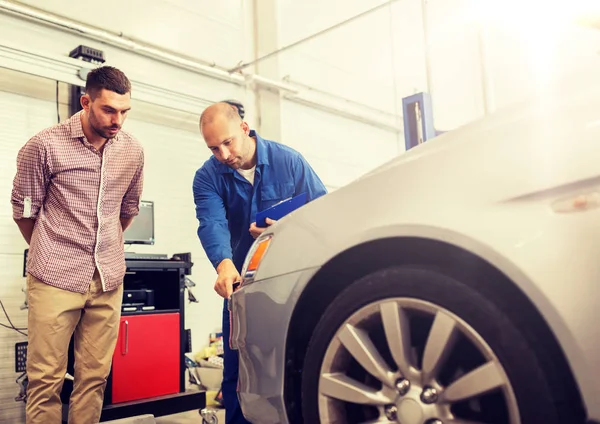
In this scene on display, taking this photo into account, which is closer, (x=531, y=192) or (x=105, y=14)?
(x=531, y=192)

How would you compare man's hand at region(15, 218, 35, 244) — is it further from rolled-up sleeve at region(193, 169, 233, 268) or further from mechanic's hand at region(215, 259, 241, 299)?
mechanic's hand at region(215, 259, 241, 299)

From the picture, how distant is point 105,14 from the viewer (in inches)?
185

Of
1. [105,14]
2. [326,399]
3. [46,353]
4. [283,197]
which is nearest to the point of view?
[326,399]

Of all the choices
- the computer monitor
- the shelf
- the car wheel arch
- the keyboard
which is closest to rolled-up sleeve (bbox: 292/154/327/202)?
the car wheel arch

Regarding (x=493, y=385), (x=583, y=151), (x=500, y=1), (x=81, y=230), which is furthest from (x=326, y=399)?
(x=500, y=1)

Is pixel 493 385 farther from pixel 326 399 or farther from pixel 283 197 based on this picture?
pixel 283 197

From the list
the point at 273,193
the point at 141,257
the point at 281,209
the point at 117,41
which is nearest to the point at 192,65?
the point at 117,41

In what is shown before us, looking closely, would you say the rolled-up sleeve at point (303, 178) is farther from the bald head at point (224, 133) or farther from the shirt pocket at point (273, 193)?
the bald head at point (224, 133)

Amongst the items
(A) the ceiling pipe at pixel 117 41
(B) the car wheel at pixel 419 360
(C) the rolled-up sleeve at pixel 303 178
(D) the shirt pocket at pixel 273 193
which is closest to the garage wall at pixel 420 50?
(A) the ceiling pipe at pixel 117 41

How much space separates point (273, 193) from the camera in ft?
7.69

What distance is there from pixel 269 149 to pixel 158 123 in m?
2.88

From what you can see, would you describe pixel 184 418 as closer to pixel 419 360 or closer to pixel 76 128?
pixel 76 128

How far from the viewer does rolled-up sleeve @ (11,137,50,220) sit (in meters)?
2.14

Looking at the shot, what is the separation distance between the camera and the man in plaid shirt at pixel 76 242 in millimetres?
2143
